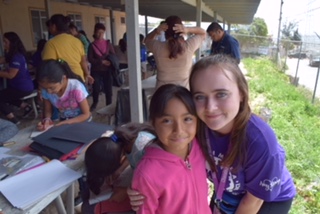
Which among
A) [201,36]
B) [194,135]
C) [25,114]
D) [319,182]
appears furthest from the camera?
[25,114]

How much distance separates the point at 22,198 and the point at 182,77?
2.39 metres

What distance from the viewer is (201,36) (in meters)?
3.32

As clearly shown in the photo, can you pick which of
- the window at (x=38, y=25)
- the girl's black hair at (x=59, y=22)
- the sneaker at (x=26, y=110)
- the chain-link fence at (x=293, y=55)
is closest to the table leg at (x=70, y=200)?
the girl's black hair at (x=59, y=22)

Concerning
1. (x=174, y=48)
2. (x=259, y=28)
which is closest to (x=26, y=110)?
(x=174, y=48)

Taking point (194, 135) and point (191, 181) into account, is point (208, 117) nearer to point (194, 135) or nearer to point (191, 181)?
point (194, 135)

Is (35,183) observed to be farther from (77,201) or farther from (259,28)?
(259,28)

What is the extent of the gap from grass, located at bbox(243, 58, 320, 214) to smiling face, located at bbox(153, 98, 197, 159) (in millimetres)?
1964

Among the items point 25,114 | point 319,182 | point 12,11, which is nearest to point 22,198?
point 319,182

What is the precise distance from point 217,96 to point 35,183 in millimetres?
976

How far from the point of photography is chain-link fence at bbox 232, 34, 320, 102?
9.93 meters

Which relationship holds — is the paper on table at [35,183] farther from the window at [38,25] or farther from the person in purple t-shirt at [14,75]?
the window at [38,25]

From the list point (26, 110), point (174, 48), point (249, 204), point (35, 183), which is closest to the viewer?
point (249, 204)

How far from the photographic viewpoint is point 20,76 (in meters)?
4.05

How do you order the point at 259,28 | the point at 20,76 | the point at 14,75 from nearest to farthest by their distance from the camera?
the point at 14,75 → the point at 20,76 → the point at 259,28
